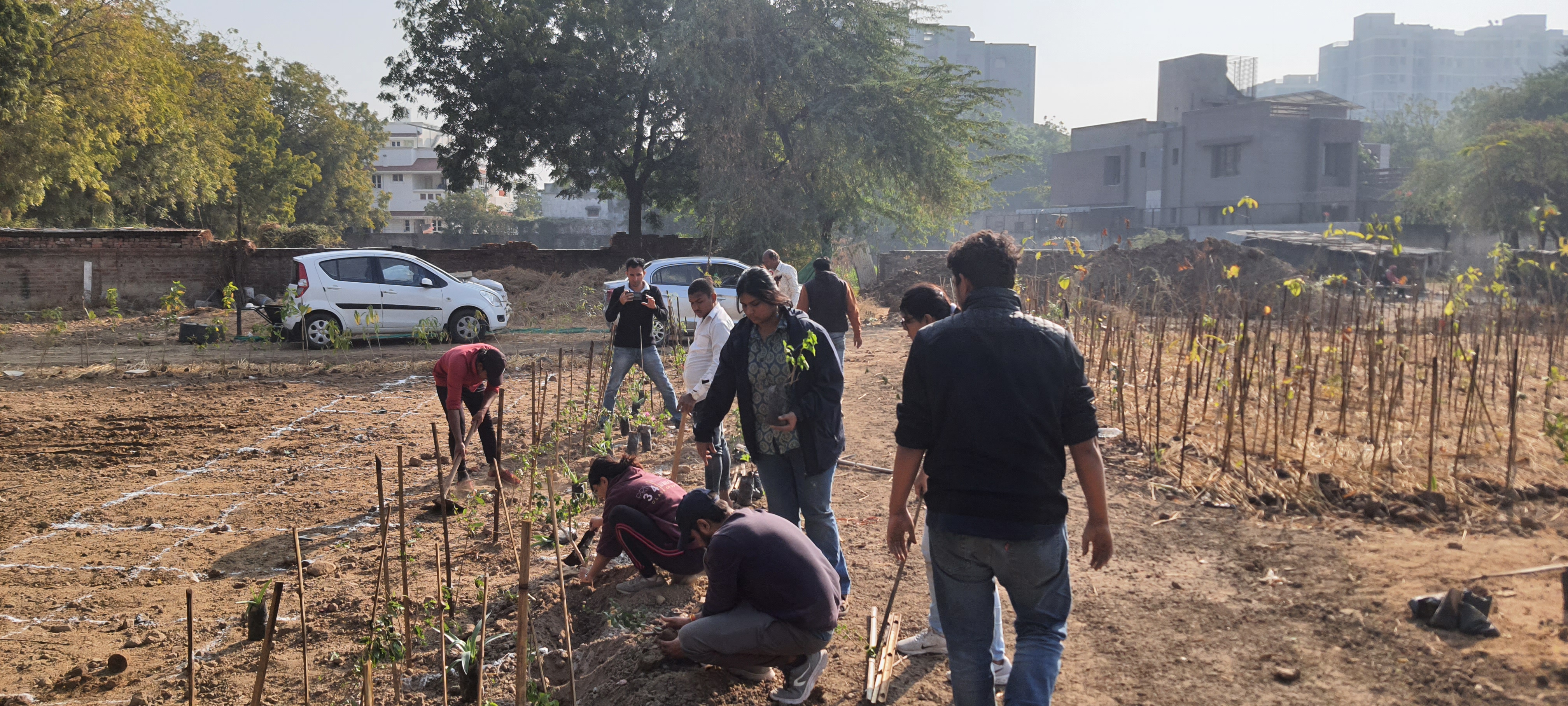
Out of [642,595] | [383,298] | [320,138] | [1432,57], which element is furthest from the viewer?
[1432,57]

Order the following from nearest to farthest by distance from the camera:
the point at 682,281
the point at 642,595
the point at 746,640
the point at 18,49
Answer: the point at 746,640
the point at 642,595
the point at 682,281
the point at 18,49

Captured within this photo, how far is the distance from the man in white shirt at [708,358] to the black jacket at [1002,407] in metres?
3.02

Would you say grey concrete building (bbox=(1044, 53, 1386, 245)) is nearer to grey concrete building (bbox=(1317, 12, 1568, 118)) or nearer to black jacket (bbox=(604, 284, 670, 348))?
black jacket (bbox=(604, 284, 670, 348))

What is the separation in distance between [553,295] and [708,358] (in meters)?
15.7

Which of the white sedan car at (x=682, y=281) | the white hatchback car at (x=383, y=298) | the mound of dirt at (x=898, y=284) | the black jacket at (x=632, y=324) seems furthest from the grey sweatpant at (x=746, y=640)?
the mound of dirt at (x=898, y=284)

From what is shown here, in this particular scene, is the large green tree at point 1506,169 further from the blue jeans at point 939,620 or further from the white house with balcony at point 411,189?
the white house with balcony at point 411,189

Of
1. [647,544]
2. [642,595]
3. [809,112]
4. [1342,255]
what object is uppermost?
[809,112]

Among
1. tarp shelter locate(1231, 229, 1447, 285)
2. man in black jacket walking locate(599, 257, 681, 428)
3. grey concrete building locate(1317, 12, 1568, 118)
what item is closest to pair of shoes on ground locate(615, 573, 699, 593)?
man in black jacket walking locate(599, 257, 681, 428)

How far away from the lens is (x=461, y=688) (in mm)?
3861

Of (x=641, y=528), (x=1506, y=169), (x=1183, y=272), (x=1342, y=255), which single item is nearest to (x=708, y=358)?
(x=641, y=528)

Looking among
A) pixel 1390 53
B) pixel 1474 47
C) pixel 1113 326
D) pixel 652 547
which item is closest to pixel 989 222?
pixel 1113 326

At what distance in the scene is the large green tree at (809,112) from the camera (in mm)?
20547

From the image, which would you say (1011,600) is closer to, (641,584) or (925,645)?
(925,645)

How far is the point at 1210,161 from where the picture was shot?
44.5 metres
